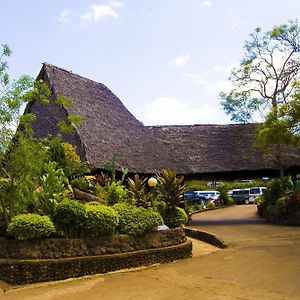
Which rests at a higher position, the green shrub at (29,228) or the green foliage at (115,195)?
the green foliage at (115,195)

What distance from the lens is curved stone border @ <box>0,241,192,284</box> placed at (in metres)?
8.59

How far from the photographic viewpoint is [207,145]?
24.1 meters

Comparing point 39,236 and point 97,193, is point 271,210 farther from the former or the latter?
point 39,236

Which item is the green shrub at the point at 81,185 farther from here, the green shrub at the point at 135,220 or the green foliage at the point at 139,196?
the green shrub at the point at 135,220

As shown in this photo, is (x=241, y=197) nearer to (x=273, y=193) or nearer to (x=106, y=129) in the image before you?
(x=273, y=193)

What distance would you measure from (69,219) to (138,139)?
1150cm

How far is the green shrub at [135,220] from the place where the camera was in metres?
10.5

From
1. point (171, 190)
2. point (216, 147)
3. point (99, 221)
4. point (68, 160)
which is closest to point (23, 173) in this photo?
point (99, 221)

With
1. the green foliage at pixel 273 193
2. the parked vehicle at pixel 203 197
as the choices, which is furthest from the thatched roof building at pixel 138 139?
the parked vehicle at pixel 203 197

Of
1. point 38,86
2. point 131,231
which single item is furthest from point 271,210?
point 38,86

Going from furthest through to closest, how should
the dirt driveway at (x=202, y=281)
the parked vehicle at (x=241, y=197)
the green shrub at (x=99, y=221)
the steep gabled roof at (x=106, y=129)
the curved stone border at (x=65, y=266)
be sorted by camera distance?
the parked vehicle at (x=241, y=197) → the steep gabled roof at (x=106, y=129) → the green shrub at (x=99, y=221) → the curved stone border at (x=65, y=266) → the dirt driveway at (x=202, y=281)

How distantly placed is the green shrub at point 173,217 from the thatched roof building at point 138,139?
3.47 meters

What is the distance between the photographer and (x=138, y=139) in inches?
822

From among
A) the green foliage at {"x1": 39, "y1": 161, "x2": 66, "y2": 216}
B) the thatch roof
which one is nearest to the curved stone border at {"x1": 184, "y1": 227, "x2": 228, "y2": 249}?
the green foliage at {"x1": 39, "y1": 161, "x2": 66, "y2": 216}
